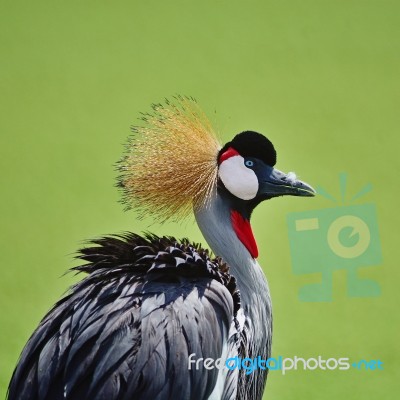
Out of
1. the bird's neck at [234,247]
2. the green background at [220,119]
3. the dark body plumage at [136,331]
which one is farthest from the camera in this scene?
the green background at [220,119]

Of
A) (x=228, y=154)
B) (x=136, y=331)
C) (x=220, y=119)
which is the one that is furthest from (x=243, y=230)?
(x=220, y=119)

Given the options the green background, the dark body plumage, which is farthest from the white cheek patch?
the green background

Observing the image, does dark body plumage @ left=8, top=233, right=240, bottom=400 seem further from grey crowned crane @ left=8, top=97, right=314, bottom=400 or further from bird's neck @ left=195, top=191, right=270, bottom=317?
bird's neck @ left=195, top=191, right=270, bottom=317

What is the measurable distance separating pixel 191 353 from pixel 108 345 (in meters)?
0.19

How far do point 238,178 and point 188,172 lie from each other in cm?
13

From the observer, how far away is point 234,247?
2498 millimetres

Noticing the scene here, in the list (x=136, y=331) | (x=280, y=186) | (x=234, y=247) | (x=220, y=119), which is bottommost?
(x=136, y=331)

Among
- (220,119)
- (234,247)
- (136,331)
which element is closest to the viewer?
(136,331)

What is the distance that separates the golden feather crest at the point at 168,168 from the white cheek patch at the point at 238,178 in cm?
3

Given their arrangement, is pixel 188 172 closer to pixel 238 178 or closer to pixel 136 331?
pixel 238 178

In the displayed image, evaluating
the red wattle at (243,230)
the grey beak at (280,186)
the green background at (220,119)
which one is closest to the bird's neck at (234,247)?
the red wattle at (243,230)

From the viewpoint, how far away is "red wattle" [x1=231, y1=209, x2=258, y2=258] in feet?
8.30

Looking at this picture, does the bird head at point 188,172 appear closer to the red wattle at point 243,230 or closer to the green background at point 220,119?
the red wattle at point 243,230

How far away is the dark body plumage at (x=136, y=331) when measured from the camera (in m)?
2.07
